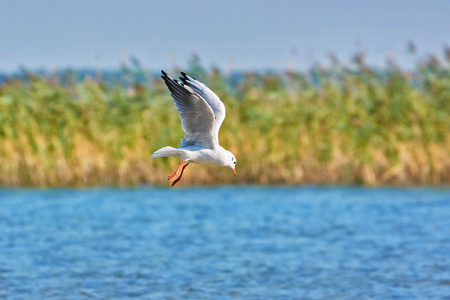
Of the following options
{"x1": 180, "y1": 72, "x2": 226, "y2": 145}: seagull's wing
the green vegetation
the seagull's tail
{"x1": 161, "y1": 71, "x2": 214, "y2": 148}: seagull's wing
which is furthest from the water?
the seagull's tail

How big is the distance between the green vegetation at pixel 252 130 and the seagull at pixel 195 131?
8357mm

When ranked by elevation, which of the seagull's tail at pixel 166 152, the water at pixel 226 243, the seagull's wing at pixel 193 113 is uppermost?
the seagull's wing at pixel 193 113

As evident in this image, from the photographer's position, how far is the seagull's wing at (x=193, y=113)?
22.1ft

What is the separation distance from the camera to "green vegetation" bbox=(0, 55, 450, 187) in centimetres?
1559

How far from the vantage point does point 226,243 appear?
13.4 m

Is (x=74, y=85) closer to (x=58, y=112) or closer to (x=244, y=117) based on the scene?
(x=58, y=112)

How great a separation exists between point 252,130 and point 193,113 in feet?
30.1

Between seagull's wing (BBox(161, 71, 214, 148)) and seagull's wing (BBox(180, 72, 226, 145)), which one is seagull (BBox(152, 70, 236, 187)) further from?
seagull's wing (BBox(180, 72, 226, 145))

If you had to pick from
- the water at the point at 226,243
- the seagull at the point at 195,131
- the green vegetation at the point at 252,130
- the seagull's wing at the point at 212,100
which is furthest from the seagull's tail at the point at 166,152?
the green vegetation at the point at 252,130

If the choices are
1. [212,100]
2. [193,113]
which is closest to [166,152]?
[193,113]

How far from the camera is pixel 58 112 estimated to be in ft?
52.1

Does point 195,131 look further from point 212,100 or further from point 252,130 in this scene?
point 252,130

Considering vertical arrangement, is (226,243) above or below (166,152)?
below

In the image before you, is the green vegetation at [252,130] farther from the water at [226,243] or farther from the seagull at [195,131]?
the seagull at [195,131]
